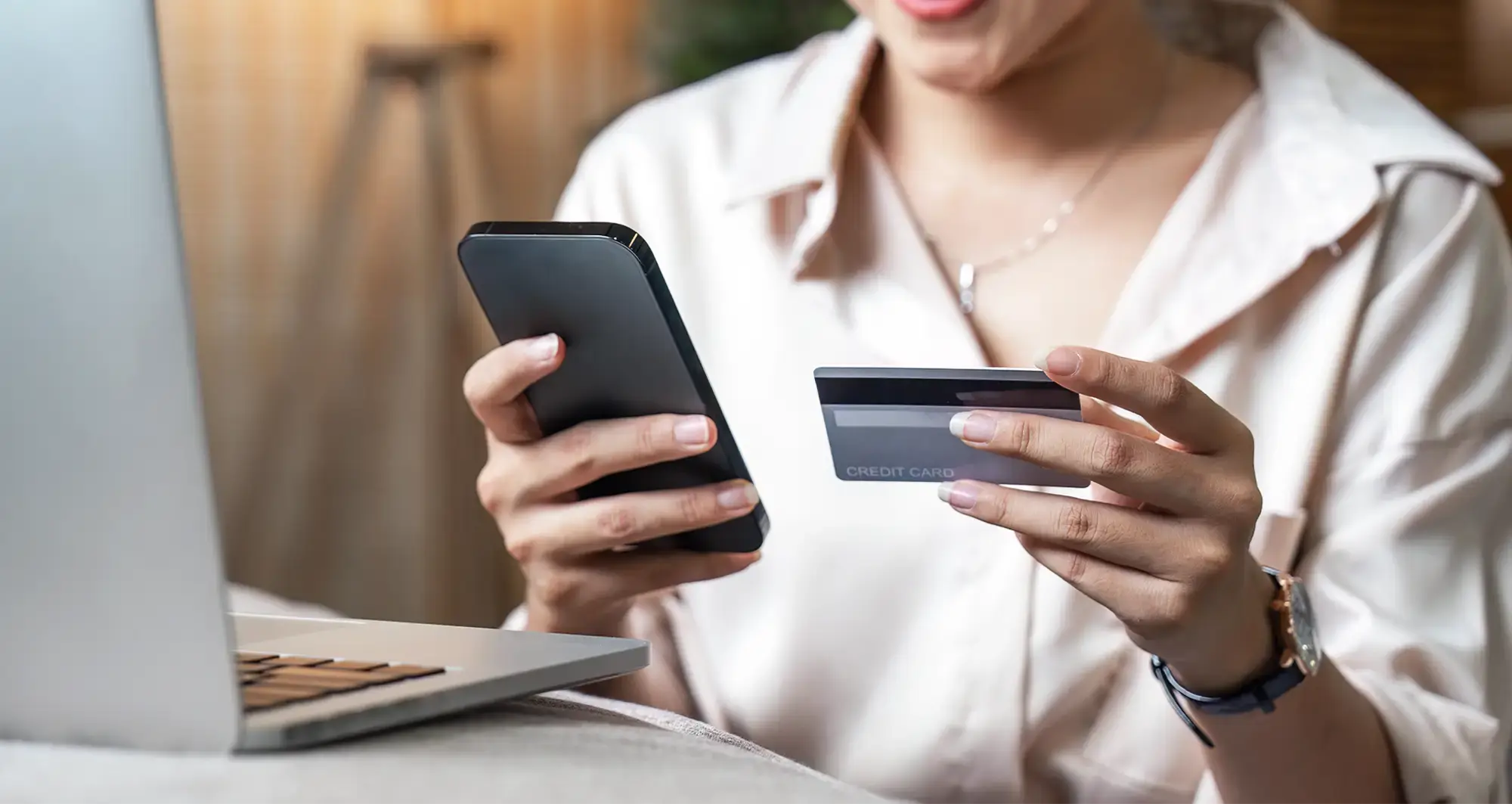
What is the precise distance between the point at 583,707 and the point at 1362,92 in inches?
26.4

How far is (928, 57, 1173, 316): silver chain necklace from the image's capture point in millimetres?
878

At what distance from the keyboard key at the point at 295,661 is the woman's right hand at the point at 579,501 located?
191 millimetres

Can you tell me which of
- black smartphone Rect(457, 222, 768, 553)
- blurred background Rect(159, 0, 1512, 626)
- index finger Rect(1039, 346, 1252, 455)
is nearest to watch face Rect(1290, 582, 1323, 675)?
index finger Rect(1039, 346, 1252, 455)

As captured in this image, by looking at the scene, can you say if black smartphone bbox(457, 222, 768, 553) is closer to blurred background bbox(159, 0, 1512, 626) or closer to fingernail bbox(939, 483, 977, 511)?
fingernail bbox(939, 483, 977, 511)

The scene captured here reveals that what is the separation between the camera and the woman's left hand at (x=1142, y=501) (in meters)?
0.53

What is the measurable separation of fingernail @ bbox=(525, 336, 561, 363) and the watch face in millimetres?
365

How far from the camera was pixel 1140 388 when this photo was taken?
517mm

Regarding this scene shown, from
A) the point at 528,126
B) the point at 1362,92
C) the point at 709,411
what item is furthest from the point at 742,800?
the point at 528,126

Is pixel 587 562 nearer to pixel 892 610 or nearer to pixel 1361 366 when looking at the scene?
pixel 892 610

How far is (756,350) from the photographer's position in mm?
887

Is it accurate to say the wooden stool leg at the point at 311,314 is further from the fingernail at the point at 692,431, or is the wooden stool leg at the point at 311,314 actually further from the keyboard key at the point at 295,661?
the keyboard key at the point at 295,661

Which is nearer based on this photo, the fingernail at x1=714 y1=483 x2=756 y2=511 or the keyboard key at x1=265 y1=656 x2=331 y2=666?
the keyboard key at x1=265 y1=656 x2=331 y2=666

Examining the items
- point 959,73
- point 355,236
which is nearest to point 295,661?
point 959,73

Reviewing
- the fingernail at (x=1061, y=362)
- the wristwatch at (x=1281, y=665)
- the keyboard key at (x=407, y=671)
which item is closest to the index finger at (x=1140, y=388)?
the fingernail at (x=1061, y=362)
